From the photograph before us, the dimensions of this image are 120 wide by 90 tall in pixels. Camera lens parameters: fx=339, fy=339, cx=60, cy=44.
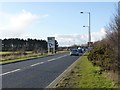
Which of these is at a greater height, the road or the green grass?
the green grass

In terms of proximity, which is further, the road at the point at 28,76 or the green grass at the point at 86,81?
the road at the point at 28,76

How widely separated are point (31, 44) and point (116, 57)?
14880cm

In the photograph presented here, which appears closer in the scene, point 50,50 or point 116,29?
point 116,29

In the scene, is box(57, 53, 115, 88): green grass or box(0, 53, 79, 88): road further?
box(0, 53, 79, 88): road

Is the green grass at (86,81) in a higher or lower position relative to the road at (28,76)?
higher

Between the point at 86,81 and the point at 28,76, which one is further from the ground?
the point at 86,81

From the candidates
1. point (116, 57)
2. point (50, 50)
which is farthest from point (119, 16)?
point (50, 50)

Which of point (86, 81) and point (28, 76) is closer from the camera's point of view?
point (86, 81)

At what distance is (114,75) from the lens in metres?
15.7

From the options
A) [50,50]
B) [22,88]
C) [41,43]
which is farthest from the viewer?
[41,43]

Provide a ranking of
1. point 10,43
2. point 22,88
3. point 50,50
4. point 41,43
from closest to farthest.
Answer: point 22,88 < point 50,50 < point 10,43 < point 41,43

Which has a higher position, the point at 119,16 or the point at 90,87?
the point at 119,16

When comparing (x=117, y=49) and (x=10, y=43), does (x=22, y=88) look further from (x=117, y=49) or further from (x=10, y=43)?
(x=10, y=43)

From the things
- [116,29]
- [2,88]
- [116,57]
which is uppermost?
[116,29]
